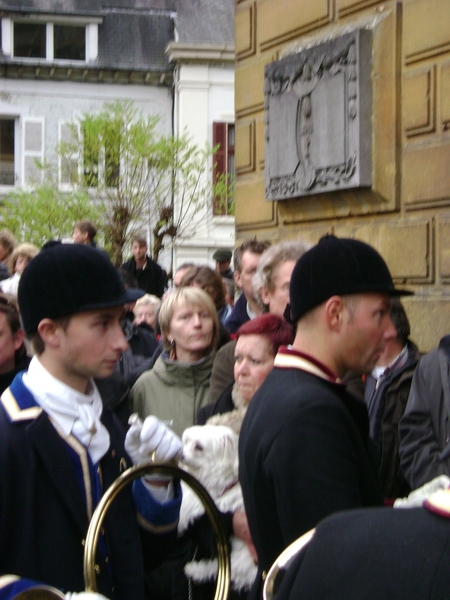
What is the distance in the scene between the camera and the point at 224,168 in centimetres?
2605

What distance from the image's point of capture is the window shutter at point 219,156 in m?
25.5

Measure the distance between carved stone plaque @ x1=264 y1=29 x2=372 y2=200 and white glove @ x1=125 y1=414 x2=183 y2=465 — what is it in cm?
348

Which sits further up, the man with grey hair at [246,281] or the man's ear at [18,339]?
the man with grey hair at [246,281]

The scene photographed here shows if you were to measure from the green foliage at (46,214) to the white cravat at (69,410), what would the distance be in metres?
19.9

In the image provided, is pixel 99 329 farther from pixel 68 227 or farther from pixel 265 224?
pixel 68 227

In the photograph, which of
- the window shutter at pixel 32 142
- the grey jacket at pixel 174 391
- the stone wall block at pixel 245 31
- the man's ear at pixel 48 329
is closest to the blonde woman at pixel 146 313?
the stone wall block at pixel 245 31

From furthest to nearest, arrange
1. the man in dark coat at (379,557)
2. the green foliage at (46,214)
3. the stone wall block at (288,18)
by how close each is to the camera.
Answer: the green foliage at (46,214) → the stone wall block at (288,18) → the man in dark coat at (379,557)

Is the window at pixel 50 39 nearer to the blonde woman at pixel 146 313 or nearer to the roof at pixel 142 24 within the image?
the roof at pixel 142 24

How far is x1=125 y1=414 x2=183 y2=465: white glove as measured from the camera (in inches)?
95.8

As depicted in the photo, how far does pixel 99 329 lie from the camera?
101 inches

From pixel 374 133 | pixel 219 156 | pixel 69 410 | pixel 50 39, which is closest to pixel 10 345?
pixel 69 410

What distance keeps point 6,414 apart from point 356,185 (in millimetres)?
3666

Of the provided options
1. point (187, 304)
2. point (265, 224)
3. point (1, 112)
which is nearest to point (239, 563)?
point (187, 304)

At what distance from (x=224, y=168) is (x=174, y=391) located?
21.9m
